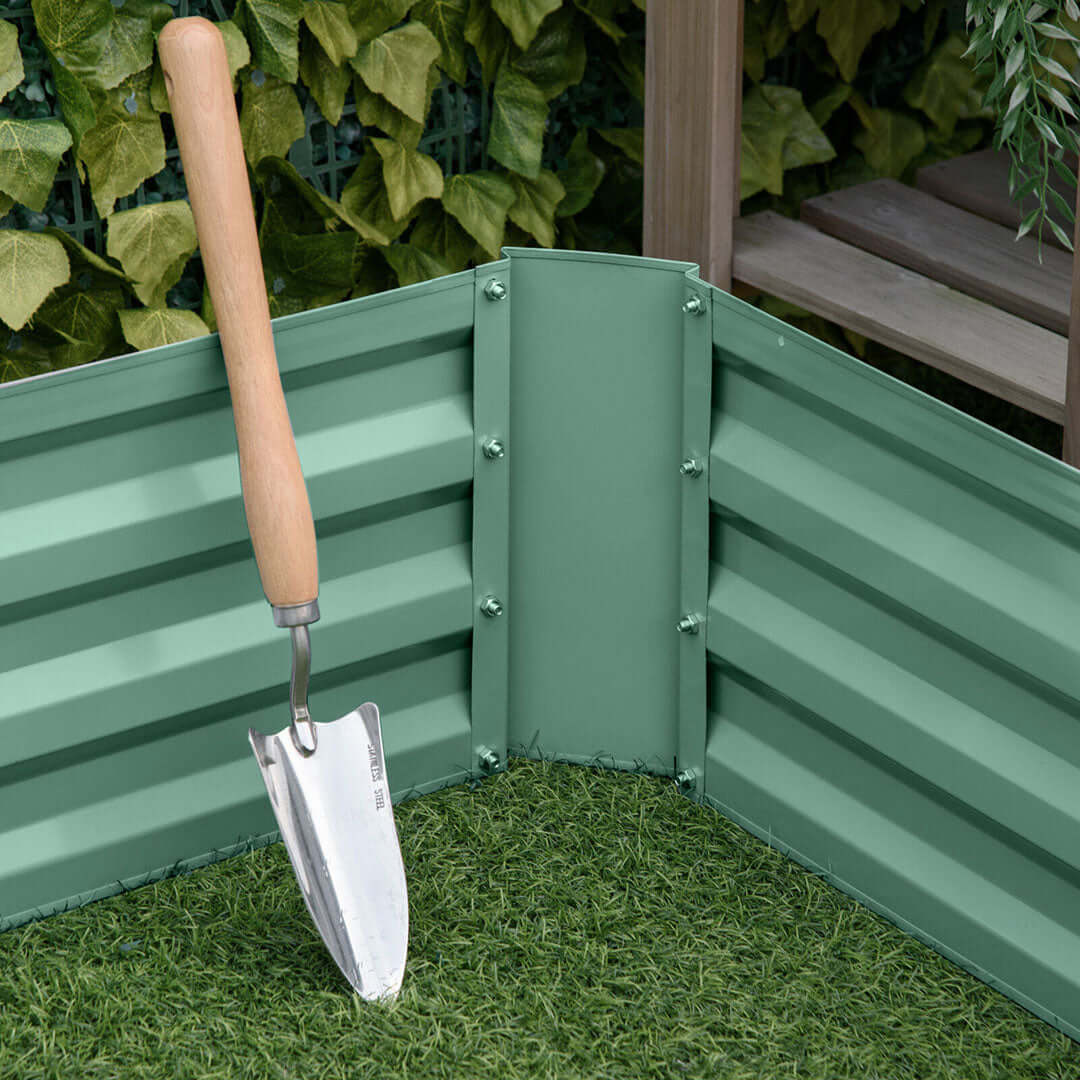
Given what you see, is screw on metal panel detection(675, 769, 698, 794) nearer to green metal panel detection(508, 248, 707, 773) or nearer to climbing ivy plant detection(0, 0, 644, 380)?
green metal panel detection(508, 248, 707, 773)

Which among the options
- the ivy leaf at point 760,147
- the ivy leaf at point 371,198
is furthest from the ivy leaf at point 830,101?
the ivy leaf at point 371,198

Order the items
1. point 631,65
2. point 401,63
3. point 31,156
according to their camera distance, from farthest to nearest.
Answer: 1. point 631,65
2. point 401,63
3. point 31,156

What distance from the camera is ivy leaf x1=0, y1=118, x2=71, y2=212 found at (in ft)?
6.54

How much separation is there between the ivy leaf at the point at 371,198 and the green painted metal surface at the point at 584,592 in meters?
0.33

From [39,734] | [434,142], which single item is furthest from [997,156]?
[39,734]

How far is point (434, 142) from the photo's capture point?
238 centimetres

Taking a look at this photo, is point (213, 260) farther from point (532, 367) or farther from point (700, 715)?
point (700, 715)

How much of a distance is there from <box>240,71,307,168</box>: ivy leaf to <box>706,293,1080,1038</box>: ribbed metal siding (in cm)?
65

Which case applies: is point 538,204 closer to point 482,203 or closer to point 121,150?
point 482,203

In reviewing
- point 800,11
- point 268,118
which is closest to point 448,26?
point 268,118

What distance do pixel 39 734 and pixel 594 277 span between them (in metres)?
0.85

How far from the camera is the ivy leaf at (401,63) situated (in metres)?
2.22

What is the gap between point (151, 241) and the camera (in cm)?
215

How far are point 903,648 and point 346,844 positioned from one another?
678 millimetres
